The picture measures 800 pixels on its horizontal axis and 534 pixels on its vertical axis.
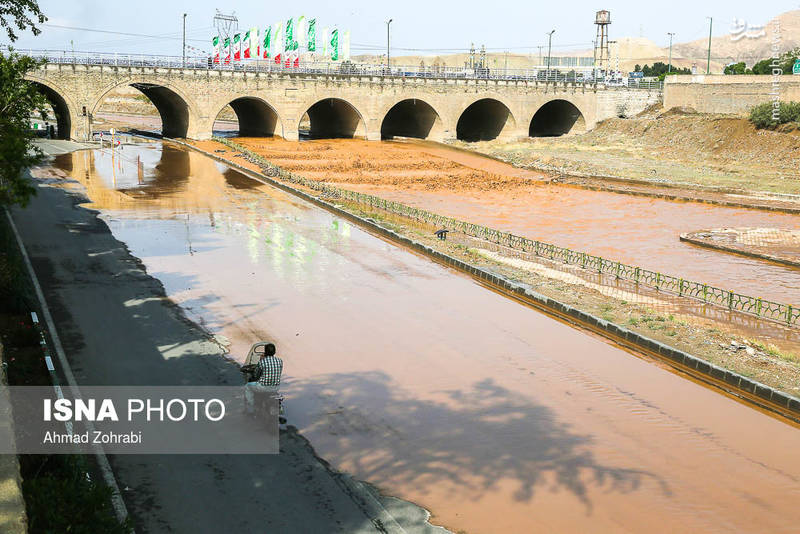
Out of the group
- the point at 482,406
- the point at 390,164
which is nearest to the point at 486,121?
the point at 390,164

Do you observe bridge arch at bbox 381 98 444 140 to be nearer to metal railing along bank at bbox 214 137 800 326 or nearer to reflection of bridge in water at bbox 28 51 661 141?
reflection of bridge in water at bbox 28 51 661 141

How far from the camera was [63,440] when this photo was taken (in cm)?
1155

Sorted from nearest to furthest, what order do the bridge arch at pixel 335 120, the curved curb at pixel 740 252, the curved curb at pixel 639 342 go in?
the curved curb at pixel 639 342 → the curved curb at pixel 740 252 → the bridge arch at pixel 335 120

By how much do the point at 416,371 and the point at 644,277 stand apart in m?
11.2

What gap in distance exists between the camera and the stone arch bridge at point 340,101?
6134cm

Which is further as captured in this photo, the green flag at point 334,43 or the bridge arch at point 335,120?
the green flag at point 334,43

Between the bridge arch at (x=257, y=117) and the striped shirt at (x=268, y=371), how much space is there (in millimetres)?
57680

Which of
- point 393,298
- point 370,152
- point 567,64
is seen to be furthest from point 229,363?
point 567,64

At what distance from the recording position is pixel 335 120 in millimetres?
80188

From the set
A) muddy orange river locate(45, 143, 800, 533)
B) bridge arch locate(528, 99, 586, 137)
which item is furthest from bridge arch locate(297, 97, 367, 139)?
muddy orange river locate(45, 143, 800, 533)

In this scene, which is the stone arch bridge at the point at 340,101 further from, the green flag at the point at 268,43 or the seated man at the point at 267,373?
the seated man at the point at 267,373

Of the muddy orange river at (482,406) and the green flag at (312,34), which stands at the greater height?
the green flag at (312,34)

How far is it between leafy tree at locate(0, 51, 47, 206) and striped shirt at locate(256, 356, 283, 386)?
7.66 meters

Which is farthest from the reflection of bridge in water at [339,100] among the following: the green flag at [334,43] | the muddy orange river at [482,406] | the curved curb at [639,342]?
the curved curb at [639,342]
